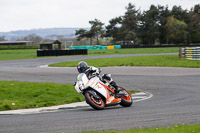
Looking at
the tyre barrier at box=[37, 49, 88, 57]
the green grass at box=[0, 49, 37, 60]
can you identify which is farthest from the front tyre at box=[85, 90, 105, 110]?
the tyre barrier at box=[37, 49, 88, 57]

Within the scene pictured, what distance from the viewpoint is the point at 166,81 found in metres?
18.6

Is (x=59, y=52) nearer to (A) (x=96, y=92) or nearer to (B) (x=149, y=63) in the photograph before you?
(B) (x=149, y=63)

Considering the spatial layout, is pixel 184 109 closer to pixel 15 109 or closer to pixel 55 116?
pixel 55 116

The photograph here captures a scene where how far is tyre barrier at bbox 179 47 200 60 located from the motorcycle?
22.8 m

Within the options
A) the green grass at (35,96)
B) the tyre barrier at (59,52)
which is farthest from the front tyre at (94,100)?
the tyre barrier at (59,52)

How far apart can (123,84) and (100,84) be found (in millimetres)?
7411

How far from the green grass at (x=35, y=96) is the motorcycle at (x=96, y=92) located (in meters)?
2.23

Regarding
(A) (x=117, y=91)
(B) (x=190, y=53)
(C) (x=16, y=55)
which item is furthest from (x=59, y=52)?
(A) (x=117, y=91)

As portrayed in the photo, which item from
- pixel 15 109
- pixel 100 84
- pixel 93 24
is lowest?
pixel 15 109

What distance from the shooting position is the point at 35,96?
13.4 m

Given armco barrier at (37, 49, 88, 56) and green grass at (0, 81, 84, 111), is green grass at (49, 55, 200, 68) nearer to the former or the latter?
green grass at (0, 81, 84, 111)

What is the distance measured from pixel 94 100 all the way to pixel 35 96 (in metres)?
3.94

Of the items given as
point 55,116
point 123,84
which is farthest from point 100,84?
point 123,84

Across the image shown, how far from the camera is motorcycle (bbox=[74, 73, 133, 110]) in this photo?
10102 mm
